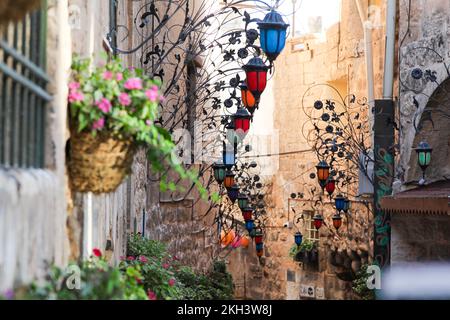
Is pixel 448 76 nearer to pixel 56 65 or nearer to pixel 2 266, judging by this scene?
pixel 56 65

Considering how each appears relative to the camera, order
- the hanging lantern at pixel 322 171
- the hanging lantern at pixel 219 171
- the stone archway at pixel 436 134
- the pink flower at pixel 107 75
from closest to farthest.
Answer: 1. the pink flower at pixel 107 75
2. the hanging lantern at pixel 219 171
3. the stone archway at pixel 436 134
4. the hanging lantern at pixel 322 171

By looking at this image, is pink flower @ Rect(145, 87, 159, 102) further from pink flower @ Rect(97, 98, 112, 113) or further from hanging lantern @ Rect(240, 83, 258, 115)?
hanging lantern @ Rect(240, 83, 258, 115)

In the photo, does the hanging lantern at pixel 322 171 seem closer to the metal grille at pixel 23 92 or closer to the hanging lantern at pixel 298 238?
the hanging lantern at pixel 298 238

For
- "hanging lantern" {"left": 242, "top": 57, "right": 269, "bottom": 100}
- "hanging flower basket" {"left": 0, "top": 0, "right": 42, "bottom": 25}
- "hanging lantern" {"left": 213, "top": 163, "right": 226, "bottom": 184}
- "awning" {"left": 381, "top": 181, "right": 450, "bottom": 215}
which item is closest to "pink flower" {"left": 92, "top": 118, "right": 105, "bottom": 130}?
"hanging flower basket" {"left": 0, "top": 0, "right": 42, "bottom": 25}

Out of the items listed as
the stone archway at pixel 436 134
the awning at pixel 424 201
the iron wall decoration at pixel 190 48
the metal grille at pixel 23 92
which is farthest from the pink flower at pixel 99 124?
the stone archway at pixel 436 134

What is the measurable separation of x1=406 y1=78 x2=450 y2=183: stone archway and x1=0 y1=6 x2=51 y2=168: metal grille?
942 centimetres

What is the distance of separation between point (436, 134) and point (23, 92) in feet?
34.5

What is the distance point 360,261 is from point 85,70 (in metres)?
15.7

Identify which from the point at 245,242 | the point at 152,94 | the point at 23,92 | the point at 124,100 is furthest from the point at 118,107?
the point at 245,242

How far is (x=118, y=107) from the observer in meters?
4.52

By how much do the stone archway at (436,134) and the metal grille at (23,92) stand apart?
942 centimetres

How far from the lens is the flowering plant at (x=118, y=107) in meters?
4.48

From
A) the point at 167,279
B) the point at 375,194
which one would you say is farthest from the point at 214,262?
the point at 167,279

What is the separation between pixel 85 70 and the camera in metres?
4.81
